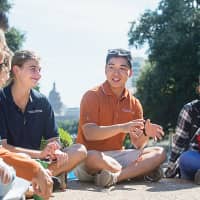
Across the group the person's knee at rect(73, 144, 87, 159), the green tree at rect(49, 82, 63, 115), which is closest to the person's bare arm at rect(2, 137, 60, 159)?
the person's knee at rect(73, 144, 87, 159)

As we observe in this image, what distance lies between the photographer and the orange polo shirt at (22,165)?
126 inches

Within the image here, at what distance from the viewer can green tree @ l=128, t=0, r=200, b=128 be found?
74.6 feet

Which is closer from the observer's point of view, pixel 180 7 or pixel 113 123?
pixel 113 123

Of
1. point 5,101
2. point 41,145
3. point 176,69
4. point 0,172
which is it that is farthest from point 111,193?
point 176,69

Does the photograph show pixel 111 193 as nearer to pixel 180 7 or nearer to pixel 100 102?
pixel 100 102

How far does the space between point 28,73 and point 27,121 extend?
440mm

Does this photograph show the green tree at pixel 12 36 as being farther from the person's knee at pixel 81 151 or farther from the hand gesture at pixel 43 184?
the hand gesture at pixel 43 184

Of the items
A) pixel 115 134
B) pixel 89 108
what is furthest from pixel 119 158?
pixel 89 108

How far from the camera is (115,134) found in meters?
4.82

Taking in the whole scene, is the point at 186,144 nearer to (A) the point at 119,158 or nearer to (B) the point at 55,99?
(A) the point at 119,158

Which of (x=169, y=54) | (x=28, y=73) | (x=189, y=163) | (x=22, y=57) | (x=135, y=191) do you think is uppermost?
(x=169, y=54)

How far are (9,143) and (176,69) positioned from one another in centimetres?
1945

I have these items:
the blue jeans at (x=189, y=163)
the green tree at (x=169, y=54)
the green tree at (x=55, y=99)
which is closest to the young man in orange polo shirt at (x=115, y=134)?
the blue jeans at (x=189, y=163)

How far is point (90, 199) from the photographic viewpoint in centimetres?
413
